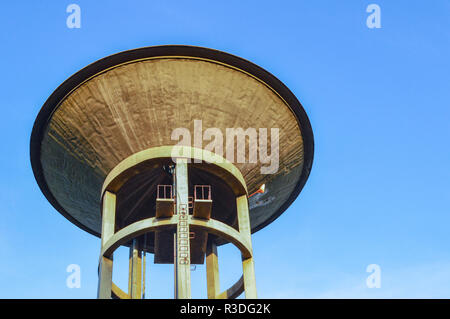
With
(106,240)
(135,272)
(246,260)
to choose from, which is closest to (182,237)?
(246,260)

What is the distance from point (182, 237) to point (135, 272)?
10.5ft

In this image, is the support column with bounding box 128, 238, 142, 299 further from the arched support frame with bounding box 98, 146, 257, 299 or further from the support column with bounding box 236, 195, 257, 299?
the support column with bounding box 236, 195, 257, 299

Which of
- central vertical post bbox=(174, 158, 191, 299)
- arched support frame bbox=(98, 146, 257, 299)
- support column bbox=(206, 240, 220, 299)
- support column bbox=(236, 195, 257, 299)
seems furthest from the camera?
support column bbox=(206, 240, 220, 299)

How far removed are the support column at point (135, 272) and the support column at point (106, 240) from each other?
5.30 ft

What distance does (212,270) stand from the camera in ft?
63.8

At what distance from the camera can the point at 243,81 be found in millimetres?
17984

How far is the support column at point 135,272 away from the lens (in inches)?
723

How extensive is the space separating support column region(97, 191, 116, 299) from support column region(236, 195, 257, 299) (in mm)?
3776

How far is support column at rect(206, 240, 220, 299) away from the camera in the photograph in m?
18.9

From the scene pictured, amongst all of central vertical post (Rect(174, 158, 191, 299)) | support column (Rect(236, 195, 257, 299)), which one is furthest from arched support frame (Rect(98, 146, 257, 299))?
central vertical post (Rect(174, 158, 191, 299))
